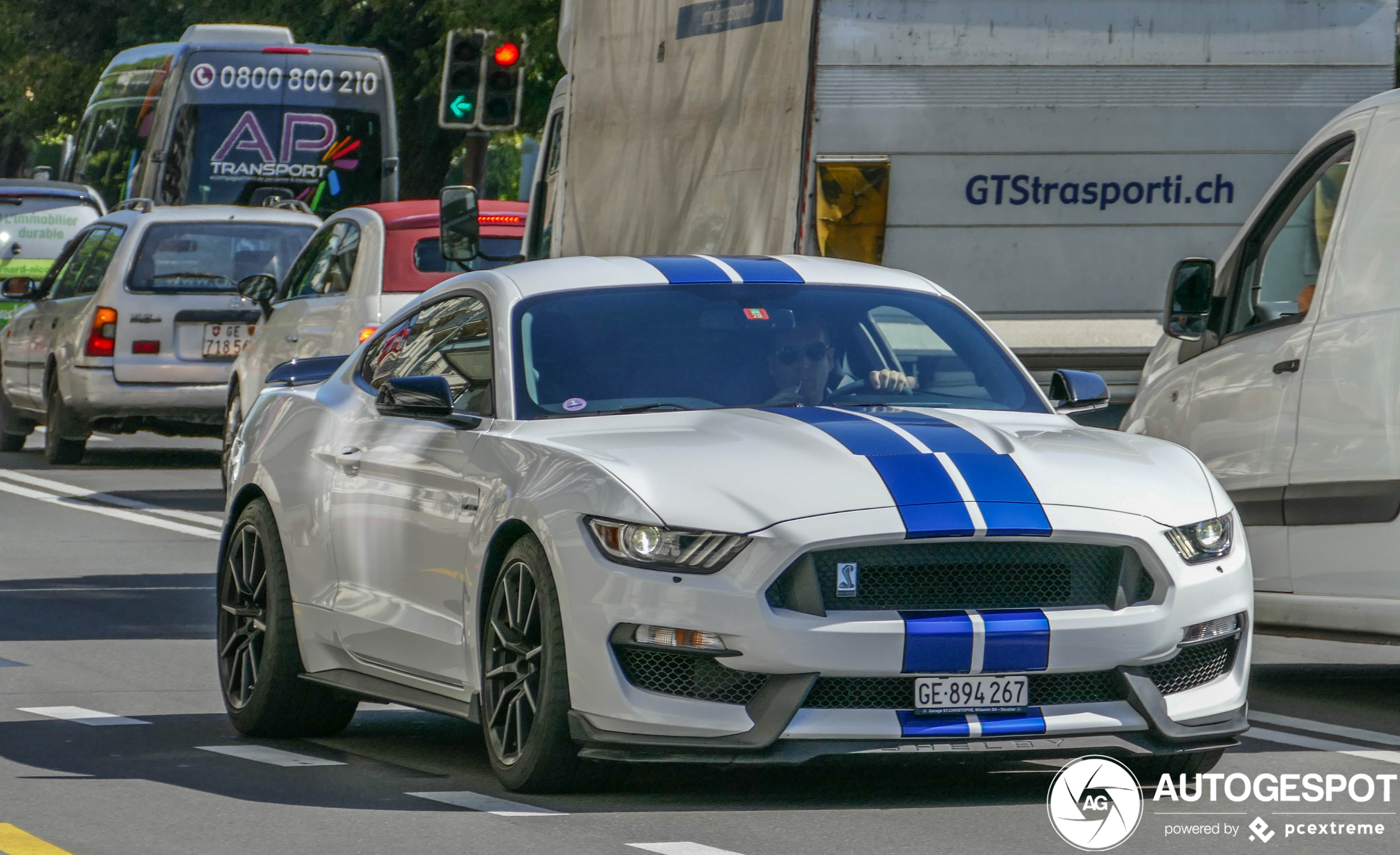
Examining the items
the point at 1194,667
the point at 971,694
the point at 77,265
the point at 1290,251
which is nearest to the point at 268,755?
the point at 971,694

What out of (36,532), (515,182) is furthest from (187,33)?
(515,182)

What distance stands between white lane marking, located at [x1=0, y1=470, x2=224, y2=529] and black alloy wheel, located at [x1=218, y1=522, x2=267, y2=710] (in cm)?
650

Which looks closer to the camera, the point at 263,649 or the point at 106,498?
the point at 263,649

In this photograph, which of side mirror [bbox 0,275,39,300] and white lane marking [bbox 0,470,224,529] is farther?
side mirror [bbox 0,275,39,300]

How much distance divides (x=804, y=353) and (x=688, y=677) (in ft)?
4.80

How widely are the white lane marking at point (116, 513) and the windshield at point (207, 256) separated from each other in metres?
1.97

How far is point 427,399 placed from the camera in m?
7.34

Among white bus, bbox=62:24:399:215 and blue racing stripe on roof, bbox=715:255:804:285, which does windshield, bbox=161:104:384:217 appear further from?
blue racing stripe on roof, bbox=715:255:804:285

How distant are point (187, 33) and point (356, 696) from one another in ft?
72.0

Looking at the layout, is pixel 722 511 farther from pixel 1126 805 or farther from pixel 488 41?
pixel 488 41

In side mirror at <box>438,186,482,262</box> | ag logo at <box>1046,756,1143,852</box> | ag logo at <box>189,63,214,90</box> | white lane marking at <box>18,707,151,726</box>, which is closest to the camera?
ag logo at <box>1046,756,1143,852</box>

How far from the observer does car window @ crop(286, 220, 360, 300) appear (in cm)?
1582

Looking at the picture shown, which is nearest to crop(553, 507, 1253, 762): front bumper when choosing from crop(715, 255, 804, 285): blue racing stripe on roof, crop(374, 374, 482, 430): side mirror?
crop(374, 374, 482, 430): side mirror

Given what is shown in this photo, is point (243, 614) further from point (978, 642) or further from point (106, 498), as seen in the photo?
point (106, 498)
